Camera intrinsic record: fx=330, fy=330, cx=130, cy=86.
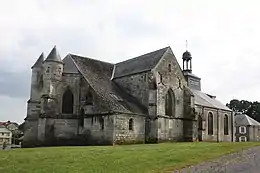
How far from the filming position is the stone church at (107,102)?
34.2 m

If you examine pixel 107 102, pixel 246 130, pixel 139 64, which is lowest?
pixel 246 130

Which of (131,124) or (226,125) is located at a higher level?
(131,124)

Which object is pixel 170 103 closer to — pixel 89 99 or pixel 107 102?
pixel 107 102

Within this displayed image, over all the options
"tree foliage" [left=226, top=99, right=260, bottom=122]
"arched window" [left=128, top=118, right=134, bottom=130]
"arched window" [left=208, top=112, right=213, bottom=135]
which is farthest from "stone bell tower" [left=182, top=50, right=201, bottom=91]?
"tree foliage" [left=226, top=99, right=260, bottom=122]

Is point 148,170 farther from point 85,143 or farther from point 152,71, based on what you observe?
point 152,71

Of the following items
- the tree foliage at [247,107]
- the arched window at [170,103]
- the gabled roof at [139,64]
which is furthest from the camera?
the tree foliage at [247,107]

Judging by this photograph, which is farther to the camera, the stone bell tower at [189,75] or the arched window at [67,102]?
the stone bell tower at [189,75]

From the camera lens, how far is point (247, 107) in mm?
100125

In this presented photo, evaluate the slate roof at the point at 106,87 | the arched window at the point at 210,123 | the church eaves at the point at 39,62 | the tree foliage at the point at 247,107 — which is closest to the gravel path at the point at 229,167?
the slate roof at the point at 106,87

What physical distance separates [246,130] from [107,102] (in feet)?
156

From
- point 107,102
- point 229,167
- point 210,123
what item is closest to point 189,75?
point 210,123

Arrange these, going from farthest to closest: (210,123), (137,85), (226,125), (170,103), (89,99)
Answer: (226,125), (210,123), (170,103), (137,85), (89,99)

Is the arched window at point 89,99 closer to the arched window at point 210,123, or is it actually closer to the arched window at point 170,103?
the arched window at point 170,103

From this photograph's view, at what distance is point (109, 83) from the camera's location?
40.0m
